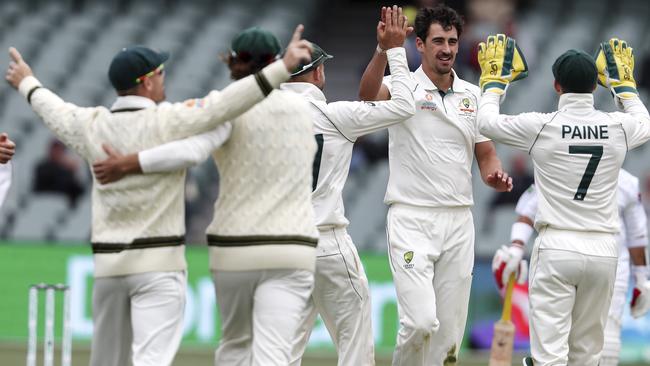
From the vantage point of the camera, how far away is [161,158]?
661 centimetres

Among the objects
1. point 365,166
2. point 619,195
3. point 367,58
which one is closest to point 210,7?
point 367,58

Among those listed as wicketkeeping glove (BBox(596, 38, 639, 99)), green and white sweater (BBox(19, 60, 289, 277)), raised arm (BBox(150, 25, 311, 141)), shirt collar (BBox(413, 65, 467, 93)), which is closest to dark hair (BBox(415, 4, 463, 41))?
shirt collar (BBox(413, 65, 467, 93))

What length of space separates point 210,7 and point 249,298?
14.2 metres

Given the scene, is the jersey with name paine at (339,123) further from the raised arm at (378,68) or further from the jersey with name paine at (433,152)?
the jersey with name paine at (433,152)

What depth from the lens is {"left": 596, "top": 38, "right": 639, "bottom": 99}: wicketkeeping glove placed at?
27.9 feet

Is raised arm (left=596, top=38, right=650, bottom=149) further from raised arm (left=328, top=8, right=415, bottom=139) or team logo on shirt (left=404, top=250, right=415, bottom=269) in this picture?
team logo on shirt (left=404, top=250, right=415, bottom=269)

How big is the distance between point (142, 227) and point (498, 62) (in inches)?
105

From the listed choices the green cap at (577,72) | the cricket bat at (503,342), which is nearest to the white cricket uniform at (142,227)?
the green cap at (577,72)

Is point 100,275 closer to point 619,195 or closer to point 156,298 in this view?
point 156,298

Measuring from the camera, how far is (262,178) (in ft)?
22.4

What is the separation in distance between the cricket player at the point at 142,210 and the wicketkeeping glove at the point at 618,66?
256 centimetres

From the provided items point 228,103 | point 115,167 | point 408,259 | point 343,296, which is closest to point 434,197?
point 408,259

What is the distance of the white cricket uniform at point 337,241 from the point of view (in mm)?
8188

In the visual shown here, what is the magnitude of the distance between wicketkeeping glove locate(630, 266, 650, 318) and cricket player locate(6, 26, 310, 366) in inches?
173
